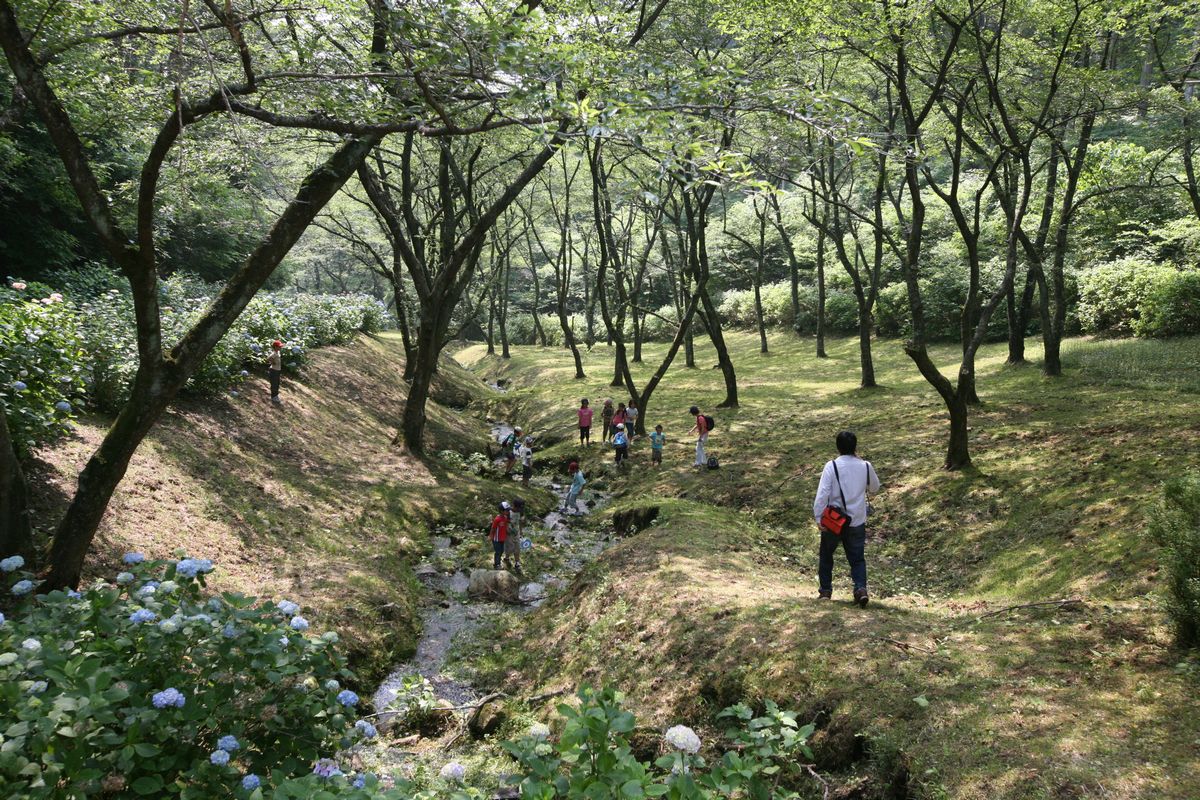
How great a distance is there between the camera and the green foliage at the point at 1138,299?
18.0 m

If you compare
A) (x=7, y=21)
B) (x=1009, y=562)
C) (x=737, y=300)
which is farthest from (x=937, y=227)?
(x=7, y=21)

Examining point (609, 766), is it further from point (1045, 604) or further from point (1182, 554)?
point (1045, 604)

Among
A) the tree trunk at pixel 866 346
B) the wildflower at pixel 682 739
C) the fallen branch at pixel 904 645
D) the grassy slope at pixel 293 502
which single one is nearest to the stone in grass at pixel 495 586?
the grassy slope at pixel 293 502

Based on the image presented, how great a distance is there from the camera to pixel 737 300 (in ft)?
142

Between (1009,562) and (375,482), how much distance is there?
1090cm

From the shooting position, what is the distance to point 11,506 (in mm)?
5531

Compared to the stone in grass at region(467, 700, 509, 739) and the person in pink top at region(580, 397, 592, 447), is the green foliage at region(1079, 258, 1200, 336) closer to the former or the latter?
the person in pink top at region(580, 397, 592, 447)

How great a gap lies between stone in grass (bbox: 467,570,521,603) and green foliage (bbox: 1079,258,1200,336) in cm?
1950

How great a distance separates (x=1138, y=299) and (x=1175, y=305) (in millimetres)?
1429

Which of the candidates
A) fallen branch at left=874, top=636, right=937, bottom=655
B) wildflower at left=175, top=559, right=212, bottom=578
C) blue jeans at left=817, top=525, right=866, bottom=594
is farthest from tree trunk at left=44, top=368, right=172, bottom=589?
fallen branch at left=874, top=636, right=937, bottom=655

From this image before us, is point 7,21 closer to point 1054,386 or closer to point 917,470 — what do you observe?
point 917,470

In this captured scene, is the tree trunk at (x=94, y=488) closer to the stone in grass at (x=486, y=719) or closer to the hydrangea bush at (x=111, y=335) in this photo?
the hydrangea bush at (x=111, y=335)

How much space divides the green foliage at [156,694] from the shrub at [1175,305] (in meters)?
22.8

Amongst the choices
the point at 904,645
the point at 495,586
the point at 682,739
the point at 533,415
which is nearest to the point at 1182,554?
the point at 904,645
